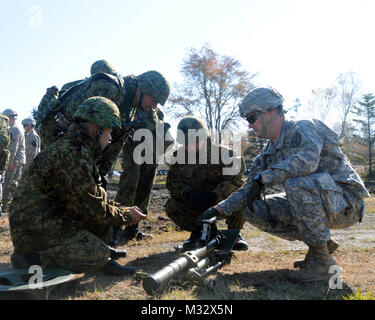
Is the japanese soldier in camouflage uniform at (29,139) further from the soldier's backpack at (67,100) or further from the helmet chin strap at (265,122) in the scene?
the helmet chin strap at (265,122)

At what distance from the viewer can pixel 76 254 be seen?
3.26 meters

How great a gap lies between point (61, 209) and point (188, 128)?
236 cm

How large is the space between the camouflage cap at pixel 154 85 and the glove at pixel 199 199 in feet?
5.02

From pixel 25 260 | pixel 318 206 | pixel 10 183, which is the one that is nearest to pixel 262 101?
pixel 318 206

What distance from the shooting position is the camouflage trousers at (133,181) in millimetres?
5617

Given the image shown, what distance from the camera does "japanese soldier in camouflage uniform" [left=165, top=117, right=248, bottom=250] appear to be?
5016mm

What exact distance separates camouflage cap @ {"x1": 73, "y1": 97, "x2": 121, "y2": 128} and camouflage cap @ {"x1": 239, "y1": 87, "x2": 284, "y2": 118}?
4.54 ft

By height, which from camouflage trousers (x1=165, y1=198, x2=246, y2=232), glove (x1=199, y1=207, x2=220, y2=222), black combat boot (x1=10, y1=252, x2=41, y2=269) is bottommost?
black combat boot (x1=10, y1=252, x2=41, y2=269)

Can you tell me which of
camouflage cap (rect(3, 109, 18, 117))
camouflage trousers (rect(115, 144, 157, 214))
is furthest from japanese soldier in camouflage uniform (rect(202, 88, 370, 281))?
camouflage cap (rect(3, 109, 18, 117))

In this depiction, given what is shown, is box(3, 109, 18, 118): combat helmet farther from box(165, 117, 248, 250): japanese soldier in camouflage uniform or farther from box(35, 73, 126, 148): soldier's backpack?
box(165, 117, 248, 250): japanese soldier in camouflage uniform

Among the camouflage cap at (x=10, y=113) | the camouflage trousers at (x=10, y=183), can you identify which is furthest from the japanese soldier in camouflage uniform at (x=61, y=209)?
the camouflage cap at (x=10, y=113)

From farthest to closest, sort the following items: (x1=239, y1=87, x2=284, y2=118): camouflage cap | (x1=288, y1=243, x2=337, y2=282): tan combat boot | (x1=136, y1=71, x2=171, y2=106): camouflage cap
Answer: (x1=136, y1=71, x2=171, y2=106): camouflage cap → (x1=239, y1=87, x2=284, y2=118): camouflage cap → (x1=288, y1=243, x2=337, y2=282): tan combat boot

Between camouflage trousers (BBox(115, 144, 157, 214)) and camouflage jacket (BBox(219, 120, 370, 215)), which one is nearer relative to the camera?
camouflage jacket (BBox(219, 120, 370, 215))
